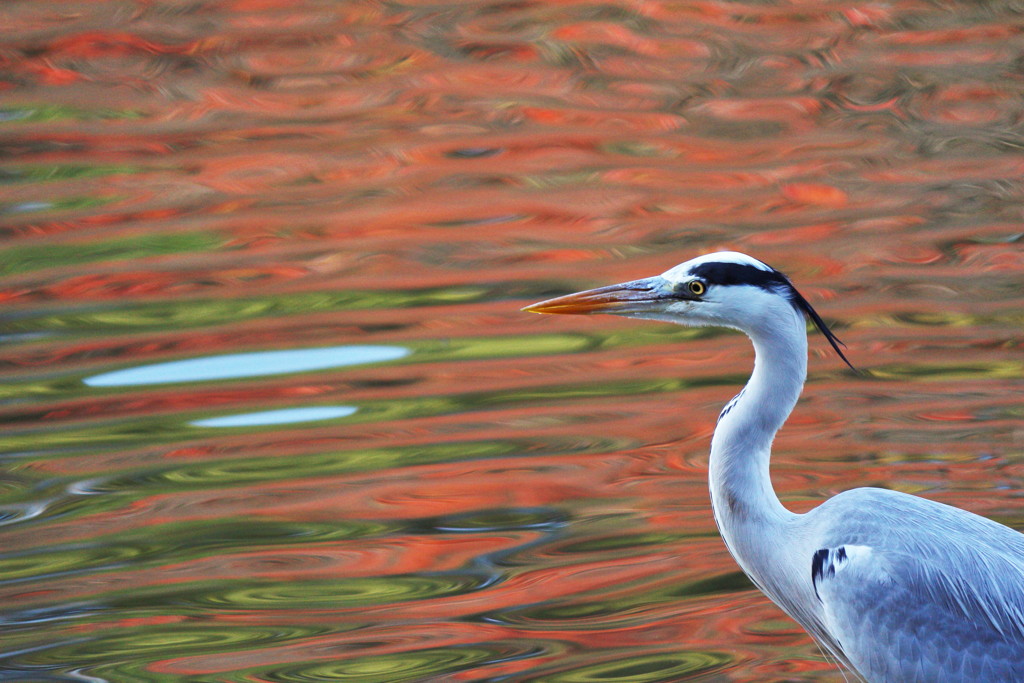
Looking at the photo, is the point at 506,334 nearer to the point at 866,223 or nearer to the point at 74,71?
the point at 866,223

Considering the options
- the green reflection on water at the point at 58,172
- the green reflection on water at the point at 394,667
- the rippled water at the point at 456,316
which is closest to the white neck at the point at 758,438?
the rippled water at the point at 456,316

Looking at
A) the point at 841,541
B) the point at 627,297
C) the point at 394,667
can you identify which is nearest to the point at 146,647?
the point at 394,667

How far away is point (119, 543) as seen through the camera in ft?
17.7

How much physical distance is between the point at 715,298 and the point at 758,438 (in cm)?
40

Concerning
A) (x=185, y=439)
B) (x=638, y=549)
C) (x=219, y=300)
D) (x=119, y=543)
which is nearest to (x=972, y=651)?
(x=638, y=549)

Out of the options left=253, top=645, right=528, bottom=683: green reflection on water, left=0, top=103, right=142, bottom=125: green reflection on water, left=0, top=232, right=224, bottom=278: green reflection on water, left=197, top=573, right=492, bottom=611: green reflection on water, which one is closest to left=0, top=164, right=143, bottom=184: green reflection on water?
left=0, top=103, right=142, bottom=125: green reflection on water

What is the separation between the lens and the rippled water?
4.98 meters

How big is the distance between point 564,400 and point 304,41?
388cm

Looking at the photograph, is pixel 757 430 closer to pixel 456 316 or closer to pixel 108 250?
pixel 456 316

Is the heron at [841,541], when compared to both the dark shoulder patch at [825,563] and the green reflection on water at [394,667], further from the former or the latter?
the green reflection on water at [394,667]

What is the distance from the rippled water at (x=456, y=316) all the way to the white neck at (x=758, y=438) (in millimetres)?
705

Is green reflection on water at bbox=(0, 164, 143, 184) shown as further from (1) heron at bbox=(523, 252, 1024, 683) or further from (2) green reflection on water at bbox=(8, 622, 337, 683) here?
(1) heron at bbox=(523, 252, 1024, 683)

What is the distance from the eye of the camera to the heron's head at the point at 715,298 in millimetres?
3805

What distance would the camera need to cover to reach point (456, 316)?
6973 mm
